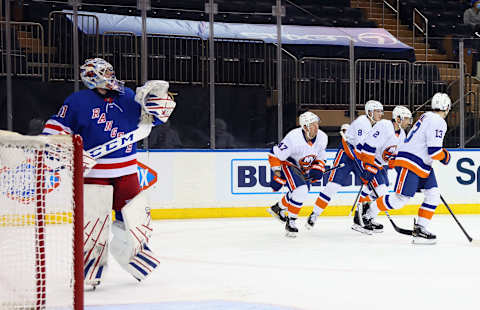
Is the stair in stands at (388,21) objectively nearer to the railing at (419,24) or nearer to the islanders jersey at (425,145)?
the railing at (419,24)

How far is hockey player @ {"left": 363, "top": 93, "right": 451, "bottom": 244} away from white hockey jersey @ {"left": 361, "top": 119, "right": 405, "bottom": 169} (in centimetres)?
88

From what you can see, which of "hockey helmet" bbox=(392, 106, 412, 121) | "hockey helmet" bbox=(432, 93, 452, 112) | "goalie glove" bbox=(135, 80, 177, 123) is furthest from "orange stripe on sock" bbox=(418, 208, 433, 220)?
"goalie glove" bbox=(135, 80, 177, 123)

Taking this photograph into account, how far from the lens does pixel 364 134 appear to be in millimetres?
7176

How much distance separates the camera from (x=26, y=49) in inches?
327

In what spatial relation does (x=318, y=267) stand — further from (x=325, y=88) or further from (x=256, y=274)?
(x=325, y=88)

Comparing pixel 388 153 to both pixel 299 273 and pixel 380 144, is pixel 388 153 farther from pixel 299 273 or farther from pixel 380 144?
pixel 299 273

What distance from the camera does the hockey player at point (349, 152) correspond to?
7.21 meters

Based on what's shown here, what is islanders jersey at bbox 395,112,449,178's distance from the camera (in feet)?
19.9

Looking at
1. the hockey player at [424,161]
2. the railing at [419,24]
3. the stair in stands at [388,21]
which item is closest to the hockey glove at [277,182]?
the hockey player at [424,161]

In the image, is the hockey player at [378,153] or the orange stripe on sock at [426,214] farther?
the hockey player at [378,153]

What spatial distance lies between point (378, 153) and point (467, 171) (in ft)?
7.50

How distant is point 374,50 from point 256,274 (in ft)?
24.4

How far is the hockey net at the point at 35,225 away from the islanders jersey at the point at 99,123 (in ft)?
2.10

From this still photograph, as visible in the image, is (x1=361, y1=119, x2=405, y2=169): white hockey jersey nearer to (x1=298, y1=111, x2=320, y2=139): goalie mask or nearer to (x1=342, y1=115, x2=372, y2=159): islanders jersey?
(x1=342, y1=115, x2=372, y2=159): islanders jersey
